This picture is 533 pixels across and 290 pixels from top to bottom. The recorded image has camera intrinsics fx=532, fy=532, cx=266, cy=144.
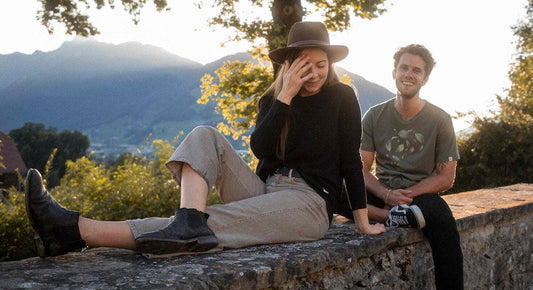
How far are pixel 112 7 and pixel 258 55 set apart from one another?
435 cm

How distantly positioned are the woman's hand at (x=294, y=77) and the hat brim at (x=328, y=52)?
0.28 feet

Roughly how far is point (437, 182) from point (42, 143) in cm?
5387

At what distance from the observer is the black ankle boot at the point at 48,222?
88.7 inches

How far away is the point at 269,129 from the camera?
271 centimetres

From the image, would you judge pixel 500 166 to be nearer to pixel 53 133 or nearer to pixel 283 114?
pixel 283 114

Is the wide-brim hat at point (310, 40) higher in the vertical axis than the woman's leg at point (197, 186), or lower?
higher

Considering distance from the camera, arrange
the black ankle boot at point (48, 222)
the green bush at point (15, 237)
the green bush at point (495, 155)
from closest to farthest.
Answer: the black ankle boot at point (48, 222), the green bush at point (15, 237), the green bush at point (495, 155)

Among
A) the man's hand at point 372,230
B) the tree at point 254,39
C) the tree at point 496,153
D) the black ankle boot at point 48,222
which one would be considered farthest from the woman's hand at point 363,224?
the tree at point 254,39

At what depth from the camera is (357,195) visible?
113 inches

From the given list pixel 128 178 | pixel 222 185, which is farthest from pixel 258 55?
pixel 222 185

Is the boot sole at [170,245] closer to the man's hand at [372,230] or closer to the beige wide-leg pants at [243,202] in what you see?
the beige wide-leg pants at [243,202]

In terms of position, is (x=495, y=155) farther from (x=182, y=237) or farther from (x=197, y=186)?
(x=182, y=237)

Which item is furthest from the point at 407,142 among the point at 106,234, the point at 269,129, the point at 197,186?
the point at 106,234

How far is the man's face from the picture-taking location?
3473 mm
